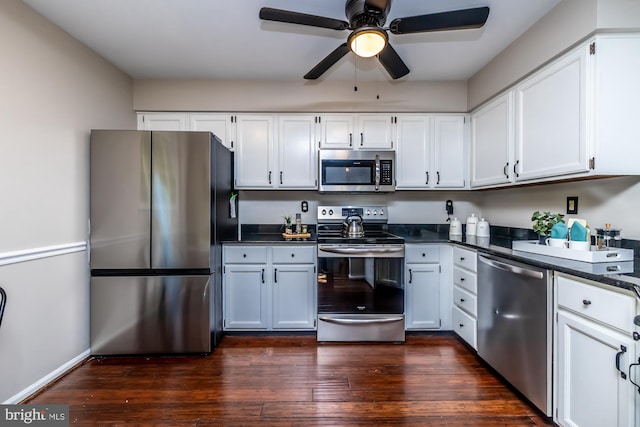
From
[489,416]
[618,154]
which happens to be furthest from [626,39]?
[489,416]

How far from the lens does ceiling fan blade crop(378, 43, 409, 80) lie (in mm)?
1896

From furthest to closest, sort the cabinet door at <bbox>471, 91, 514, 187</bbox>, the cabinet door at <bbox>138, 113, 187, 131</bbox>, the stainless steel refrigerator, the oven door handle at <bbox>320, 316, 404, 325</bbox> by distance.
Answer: the cabinet door at <bbox>138, 113, 187, 131</bbox> → the oven door handle at <bbox>320, 316, 404, 325</bbox> → the cabinet door at <bbox>471, 91, 514, 187</bbox> → the stainless steel refrigerator

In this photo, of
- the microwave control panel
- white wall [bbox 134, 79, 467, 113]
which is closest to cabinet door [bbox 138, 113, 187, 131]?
white wall [bbox 134, 79, 467, 113]

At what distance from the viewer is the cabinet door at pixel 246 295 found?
2.79m

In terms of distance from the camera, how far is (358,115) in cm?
312

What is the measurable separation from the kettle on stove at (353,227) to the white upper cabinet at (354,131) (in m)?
0.75

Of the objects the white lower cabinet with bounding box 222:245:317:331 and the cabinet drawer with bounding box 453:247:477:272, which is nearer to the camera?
the cabinet drawer with bounding box 453:247:477:272

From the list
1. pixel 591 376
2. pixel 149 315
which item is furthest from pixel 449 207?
pixel 149 315

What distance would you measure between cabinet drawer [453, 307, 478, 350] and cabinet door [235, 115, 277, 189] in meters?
2.19

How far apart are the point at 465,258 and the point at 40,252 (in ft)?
10.3

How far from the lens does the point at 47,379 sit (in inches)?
80.3

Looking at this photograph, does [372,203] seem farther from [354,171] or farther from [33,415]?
[33,415]

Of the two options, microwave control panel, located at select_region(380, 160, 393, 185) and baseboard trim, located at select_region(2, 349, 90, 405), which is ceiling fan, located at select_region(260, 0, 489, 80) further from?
baseboard trim, located at select_region(2, 349, 90, 405)

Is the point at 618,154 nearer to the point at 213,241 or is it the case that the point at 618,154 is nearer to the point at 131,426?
the point at 213,241
